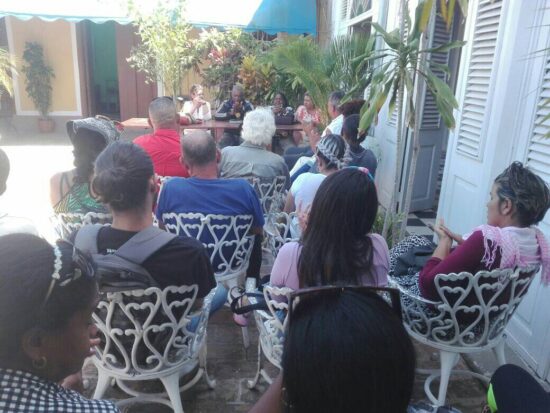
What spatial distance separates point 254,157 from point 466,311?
1913 millimetres

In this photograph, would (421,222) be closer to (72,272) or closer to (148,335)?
(148,335)

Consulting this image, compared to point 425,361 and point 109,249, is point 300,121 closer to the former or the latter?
point 425,361

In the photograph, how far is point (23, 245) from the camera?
3.06 feet

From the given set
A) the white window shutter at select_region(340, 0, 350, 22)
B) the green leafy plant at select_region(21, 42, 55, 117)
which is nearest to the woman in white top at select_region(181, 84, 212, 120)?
the white window shutter at select_region(340, 0, 350, 22)

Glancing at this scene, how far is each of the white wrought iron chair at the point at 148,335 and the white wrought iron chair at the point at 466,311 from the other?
0.96 metres

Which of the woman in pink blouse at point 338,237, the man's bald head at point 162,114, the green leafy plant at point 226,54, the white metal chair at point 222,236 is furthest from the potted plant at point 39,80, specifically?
the woman in pink blouse at point 338,237

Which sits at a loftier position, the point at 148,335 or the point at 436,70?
the point at 436,70

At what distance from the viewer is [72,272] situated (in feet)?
3.15

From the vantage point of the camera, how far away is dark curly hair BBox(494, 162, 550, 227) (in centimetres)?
182

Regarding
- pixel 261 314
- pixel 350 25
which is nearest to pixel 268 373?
pixel 261 314

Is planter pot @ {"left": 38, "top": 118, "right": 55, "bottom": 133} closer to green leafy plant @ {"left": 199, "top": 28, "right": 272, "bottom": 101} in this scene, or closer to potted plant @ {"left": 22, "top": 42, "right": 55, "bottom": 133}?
potted plant @ {"left": 22, "top": 42, "right": 55, "bottom": 133}

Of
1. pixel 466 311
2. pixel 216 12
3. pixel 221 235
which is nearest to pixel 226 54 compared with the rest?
pixel 216 12

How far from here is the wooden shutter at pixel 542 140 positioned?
7.96ft

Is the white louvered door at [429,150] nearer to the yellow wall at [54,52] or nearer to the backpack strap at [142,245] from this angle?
the backpack strap at [142,245]
